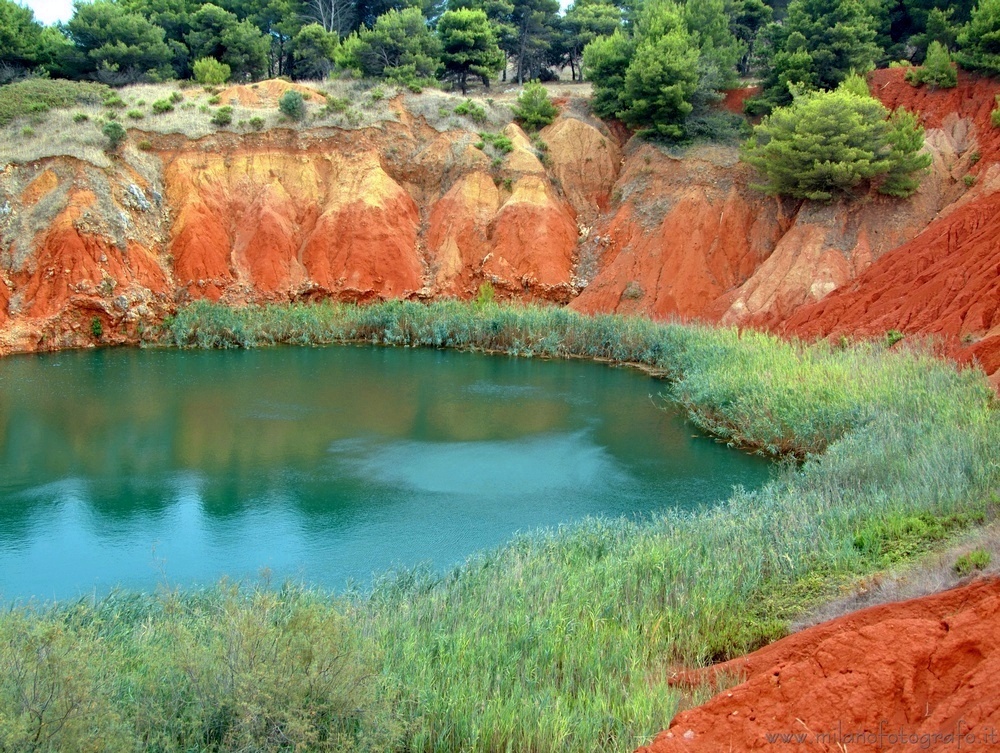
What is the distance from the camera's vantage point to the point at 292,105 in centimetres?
3375

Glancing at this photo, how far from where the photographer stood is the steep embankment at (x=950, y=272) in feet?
59.5

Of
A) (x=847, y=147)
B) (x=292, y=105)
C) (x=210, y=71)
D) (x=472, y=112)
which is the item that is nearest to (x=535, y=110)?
(x=472, y=112)

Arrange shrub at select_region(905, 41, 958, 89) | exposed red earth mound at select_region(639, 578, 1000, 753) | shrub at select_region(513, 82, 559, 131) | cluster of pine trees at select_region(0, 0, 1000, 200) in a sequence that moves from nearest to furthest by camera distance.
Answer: exposed red earth mound at select_region(639, 578, 1000, 753), cluster of pine trees at select_region(0, 0, 1000, 200), shrub at select_region(905, 41, 958, 89), shrub at select_region(513, 82, 559, 131)

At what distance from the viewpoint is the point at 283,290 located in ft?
101

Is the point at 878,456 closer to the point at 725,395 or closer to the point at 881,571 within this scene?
the point at 881,571

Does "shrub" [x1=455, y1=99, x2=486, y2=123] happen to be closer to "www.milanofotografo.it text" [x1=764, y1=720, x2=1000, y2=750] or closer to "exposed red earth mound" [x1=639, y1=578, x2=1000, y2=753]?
"exposed red earth mound" [x1=639, y1=578, x2=1000, y2=753]

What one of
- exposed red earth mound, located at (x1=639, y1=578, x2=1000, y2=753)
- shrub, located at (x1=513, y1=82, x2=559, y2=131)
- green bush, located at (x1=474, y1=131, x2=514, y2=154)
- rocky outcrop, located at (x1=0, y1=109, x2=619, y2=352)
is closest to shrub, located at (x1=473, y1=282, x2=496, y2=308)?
rocky outcrop, located at (x1=0, y1=109, x2=619, y2=352)

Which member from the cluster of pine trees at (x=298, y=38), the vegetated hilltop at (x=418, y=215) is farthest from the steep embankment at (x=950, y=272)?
the cluster of pine trees at (x=298, y=38)

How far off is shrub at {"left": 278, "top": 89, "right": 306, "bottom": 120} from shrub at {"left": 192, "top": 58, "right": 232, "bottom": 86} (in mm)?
5175

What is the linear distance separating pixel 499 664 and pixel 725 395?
40.5ft

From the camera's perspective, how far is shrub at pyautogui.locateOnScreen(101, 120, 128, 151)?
1211 inches

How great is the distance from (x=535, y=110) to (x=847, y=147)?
48.8 feet

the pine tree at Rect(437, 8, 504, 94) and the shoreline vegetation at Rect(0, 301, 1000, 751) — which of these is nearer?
the shoreline vegetation at Rect(0, 301, 1000, 751)

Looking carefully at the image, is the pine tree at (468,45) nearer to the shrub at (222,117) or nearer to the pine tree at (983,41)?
the shrub at (222,117)
